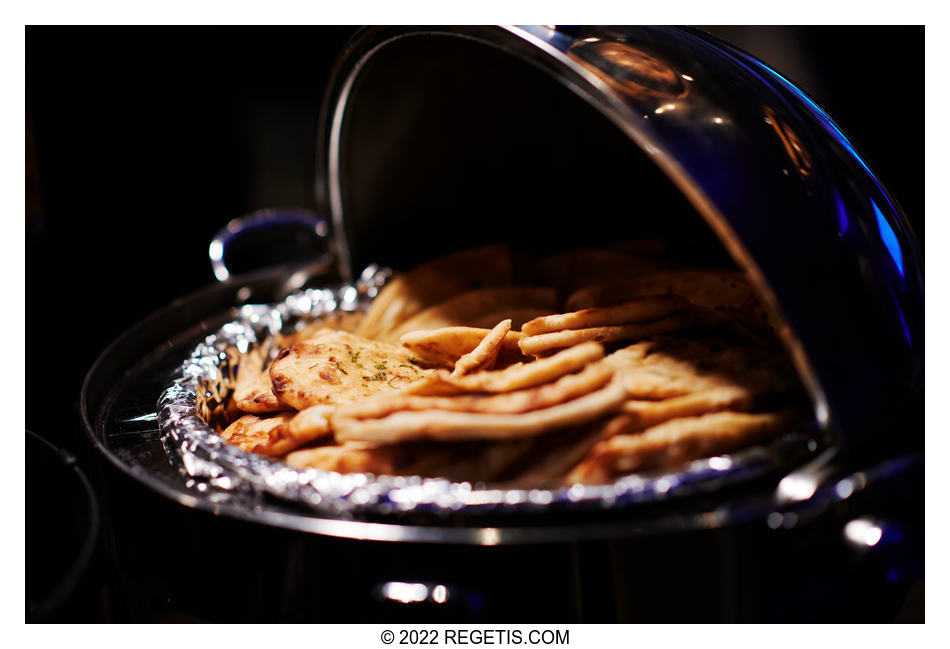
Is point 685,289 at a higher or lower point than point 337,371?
higher

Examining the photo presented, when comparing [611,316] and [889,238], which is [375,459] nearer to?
[611,316]

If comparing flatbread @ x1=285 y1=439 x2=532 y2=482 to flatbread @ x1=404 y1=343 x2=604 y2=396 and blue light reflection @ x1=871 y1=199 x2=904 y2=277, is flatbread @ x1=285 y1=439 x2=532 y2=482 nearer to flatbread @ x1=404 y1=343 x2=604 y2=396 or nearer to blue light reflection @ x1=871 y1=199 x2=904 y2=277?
flatbread @ x1=404 y1=343 x2=604 y2=396

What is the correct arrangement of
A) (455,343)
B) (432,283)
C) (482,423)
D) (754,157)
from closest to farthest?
(482,423), (754,157), (455,343), (432,283)

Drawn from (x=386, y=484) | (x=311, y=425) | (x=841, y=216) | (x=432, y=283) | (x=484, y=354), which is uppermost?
(x=432, y=283)

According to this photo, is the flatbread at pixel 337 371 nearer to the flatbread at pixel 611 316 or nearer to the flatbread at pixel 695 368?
the flatbread at pixel 611 316

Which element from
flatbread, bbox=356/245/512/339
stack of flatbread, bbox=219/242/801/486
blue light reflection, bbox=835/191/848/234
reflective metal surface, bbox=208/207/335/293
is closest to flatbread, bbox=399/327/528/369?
stack of flatbread, bbox=219/242/801/486

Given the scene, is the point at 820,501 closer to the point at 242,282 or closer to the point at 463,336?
the point at 463,336

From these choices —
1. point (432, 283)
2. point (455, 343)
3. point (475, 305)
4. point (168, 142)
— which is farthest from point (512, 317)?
point (168, 142)

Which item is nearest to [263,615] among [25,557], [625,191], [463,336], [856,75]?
[25,557]
